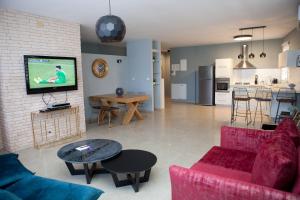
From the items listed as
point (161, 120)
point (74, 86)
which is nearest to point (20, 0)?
point (74, 86)

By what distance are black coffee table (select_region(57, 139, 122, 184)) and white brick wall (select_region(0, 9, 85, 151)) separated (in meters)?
1.72

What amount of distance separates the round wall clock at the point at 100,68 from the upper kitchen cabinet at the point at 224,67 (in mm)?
4520

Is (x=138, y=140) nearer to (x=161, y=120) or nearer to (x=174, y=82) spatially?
(x=161, y=120)

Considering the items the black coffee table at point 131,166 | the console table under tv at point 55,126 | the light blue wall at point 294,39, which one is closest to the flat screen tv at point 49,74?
the console table under tv at point 55,126

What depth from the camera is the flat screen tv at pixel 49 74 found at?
426cm

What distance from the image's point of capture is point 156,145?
436cm

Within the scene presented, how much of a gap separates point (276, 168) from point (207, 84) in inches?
315

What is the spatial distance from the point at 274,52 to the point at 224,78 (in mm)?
2025

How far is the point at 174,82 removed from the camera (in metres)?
10.7

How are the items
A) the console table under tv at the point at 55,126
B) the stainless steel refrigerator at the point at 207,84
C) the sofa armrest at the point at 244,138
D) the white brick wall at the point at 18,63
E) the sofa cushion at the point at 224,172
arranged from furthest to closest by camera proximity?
the stainless steel refrigerator at the point at 207,84 < the console table under tv at the point at 55,126 < the white brick wall at the point at 18,63 < the sofa armrest at the point at 244,138 < the sofa cushion at the point at 224,172

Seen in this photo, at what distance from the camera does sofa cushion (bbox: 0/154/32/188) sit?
261 cm

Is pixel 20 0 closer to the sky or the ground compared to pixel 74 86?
closer to the sky

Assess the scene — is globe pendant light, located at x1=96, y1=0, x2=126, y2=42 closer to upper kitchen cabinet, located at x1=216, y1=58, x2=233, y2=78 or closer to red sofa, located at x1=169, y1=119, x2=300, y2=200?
red sofa, located at x1=169, y1=119, x2=300, y2=200

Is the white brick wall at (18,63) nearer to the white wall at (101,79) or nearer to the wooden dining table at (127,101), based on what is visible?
the wooden dining table at (127,101)
